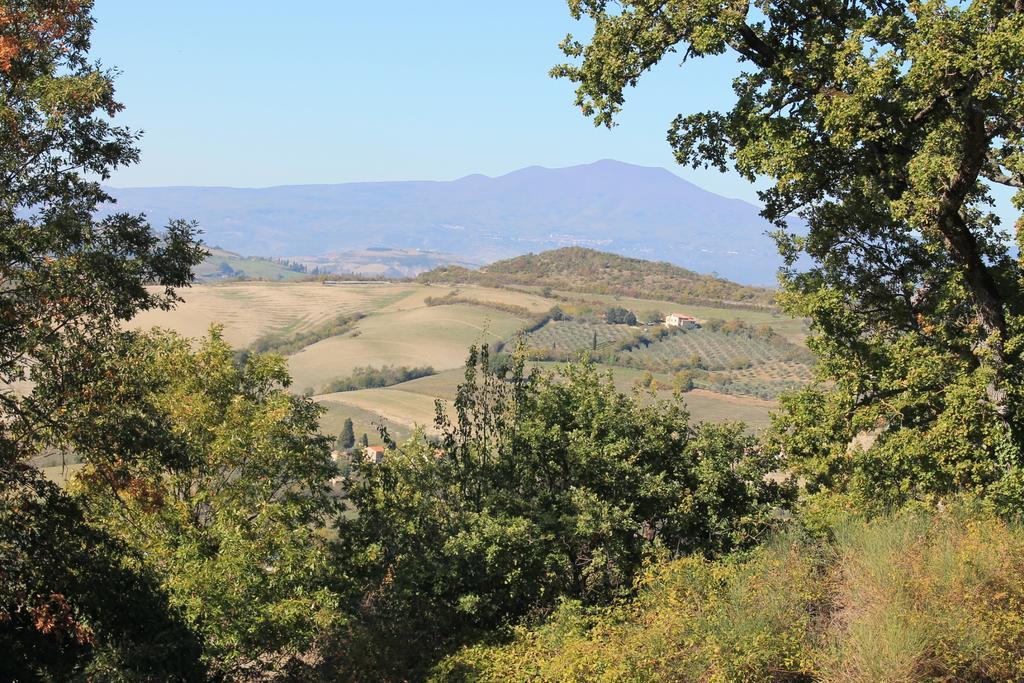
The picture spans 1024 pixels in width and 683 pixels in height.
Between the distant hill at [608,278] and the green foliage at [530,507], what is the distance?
129504 millimetres

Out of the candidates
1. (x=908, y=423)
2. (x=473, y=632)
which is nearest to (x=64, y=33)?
(x=473, y=632)

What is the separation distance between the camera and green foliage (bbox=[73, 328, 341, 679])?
45.8ft

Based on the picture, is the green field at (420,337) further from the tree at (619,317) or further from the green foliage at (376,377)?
the tree at (619,317)

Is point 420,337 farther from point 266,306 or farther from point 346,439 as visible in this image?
point 346,439

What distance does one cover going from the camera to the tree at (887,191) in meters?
12.4

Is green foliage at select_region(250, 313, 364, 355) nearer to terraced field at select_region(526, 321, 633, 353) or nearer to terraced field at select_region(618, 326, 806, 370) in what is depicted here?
terraced field at select_region(526, 321, 633, 353)

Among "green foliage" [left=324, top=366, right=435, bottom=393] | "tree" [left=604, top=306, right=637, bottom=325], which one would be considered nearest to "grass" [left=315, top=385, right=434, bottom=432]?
"green foliage" [left=324, top=366, right=435, bottom=393]

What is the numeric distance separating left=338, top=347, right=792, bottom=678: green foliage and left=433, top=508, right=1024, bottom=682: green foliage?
142 inches

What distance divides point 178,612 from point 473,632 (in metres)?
5.66

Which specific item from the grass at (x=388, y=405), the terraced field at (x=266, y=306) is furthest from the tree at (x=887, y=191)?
the terraced field at (x=266, y=306)

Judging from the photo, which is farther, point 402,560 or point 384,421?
point 384,421

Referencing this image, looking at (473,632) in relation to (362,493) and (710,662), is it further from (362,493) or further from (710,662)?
(710,662)

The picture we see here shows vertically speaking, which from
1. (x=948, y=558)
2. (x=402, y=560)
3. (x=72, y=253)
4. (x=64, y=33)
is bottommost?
(x=402, y=560)

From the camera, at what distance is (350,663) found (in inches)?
627
